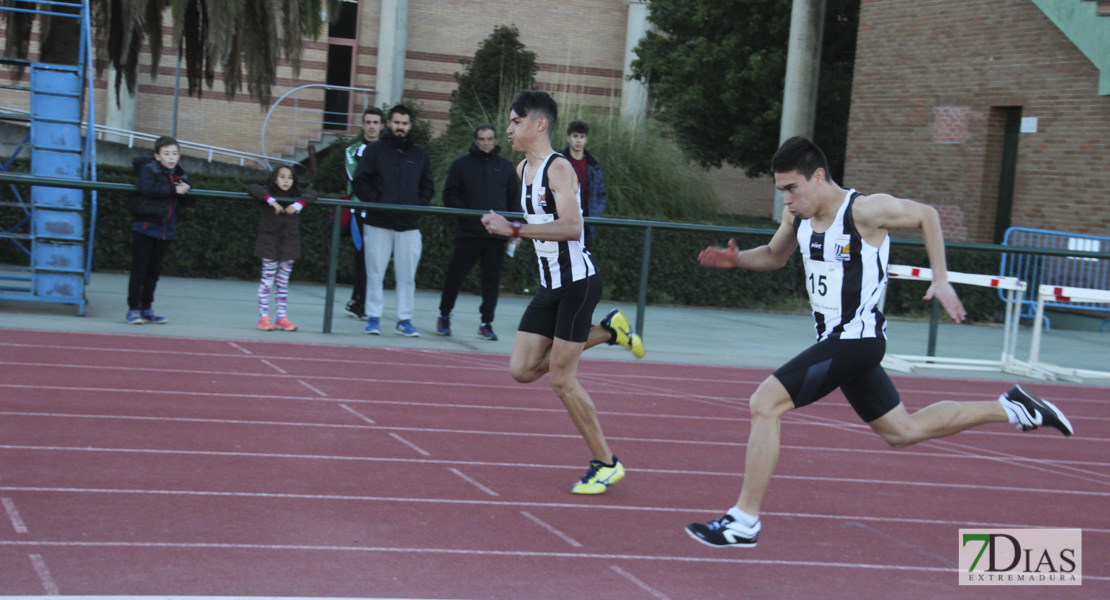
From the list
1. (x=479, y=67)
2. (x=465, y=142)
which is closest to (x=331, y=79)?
(x=479, y=67)

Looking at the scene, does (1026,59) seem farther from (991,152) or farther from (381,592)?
(381,592)

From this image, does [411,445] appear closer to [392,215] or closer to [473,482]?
[473,482]

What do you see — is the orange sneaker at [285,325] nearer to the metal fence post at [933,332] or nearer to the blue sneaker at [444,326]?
the blue sneaker at [444,326]

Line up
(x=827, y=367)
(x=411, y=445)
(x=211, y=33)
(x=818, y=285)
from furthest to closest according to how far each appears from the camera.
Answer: (x=211, y=33)
(x=411, y=445)
(x=818, y=285)
(x=827, y=367)

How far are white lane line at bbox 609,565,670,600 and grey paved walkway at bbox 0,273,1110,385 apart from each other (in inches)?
234

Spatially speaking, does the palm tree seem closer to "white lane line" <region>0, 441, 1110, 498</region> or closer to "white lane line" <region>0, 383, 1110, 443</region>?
"white lane line" <region>0, 383, 1110, 443</region>

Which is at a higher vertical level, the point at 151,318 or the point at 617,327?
the point at 617,327

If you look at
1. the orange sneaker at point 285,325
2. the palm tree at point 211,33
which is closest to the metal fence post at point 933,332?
the orange sneaker at point 285,325

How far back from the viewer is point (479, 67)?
30.3 meters

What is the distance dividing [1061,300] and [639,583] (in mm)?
8199

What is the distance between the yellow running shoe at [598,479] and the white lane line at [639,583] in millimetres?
1104

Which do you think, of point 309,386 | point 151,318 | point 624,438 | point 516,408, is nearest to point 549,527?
point 624,438

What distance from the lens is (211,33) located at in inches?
603

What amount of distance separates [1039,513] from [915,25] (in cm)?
1622
